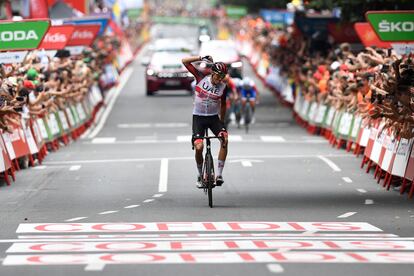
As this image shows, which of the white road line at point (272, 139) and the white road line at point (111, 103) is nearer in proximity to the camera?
the white road line at point (272, 139)

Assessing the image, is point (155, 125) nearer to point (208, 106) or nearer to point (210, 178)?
point (208, 106)

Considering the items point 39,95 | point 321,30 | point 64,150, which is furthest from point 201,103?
point 321,30

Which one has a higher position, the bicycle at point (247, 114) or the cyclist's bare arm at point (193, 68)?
the cyclist's bare arm at point (193, 68)

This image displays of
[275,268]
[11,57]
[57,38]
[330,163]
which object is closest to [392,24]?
[330,163]

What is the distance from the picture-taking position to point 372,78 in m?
27.1

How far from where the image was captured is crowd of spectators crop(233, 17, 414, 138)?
21.5 metres

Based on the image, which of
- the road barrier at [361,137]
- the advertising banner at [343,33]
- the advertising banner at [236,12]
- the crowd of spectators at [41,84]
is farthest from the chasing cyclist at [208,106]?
the advertising banner at [236,12]

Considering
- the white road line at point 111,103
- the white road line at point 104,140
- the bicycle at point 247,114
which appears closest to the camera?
the white road line at point 104,140

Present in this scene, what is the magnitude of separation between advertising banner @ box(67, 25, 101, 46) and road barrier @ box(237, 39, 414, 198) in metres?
6.32

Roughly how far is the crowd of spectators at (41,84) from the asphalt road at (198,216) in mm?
1136

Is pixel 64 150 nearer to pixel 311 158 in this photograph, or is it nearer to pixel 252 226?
pixel 311 158

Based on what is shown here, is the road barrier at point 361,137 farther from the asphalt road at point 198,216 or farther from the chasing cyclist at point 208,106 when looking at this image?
the chasing cyclist at point 208,106

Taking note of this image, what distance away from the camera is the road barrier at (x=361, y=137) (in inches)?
880

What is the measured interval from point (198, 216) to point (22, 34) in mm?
8557
